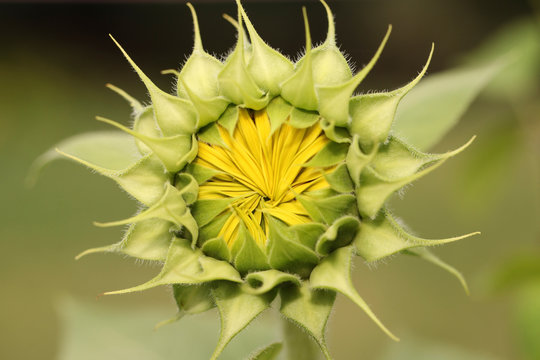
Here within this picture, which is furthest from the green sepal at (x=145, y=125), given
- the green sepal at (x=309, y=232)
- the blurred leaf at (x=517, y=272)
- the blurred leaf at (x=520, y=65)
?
the blurred leaf at (x=520, y=65)

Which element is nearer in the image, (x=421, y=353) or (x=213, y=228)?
(x=213, y=228)

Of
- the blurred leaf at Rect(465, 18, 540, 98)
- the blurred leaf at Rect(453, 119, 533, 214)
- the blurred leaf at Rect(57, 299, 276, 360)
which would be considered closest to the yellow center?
the blurred leaf at Rect(57, 299, 276, 360)

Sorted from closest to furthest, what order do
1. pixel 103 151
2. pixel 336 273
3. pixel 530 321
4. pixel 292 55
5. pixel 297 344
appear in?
pixel 336 273 → pixel 297 344 → pixel 103 151 → pixel 530 321 → pixel 292 55

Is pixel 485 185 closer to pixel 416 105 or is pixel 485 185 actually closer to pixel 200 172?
pixel 416 105

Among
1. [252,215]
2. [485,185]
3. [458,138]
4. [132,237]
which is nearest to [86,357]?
[132,237]

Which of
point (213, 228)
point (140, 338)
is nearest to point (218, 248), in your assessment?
point (213, 228)

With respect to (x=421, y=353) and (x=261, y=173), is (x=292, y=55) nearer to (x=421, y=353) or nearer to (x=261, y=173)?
(x=421, y=353)
